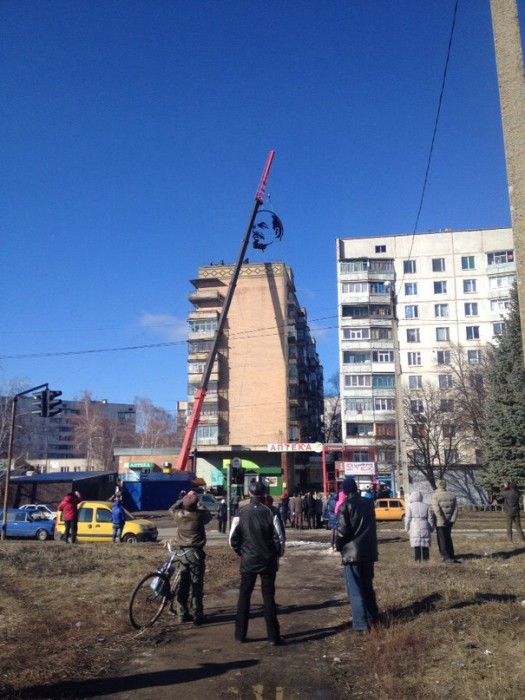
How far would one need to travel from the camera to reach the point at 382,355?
6372cm

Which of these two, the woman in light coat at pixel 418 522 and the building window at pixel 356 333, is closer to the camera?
the woman in light coat at pixel 418 522

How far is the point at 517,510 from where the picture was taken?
15812 millimetres

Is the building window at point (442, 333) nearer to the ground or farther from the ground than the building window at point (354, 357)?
farther from the ground

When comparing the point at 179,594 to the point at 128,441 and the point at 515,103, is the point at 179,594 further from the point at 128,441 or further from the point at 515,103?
the point at 128,441

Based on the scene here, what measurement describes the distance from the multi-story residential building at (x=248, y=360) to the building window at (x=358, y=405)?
7.01m

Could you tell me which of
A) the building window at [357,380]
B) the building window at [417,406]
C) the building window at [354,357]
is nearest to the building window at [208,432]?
the building window at [357,380]

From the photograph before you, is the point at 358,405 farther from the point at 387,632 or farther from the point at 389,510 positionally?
the point at 387,632

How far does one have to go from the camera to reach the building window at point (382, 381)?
207 feet

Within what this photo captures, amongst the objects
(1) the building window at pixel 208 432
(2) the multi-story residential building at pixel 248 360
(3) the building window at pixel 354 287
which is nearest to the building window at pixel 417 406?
(3) the building window at pixel 354 287

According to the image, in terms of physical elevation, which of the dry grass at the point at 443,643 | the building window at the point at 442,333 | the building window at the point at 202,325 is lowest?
the dry grass at the point at 443,643

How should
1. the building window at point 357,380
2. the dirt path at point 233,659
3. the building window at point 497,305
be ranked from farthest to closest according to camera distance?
1. the building window at point 357,380
2. the building window at point 497,305
3. the dirt path at point 233,659

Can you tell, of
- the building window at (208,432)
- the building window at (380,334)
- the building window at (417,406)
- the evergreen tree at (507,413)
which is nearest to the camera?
the evergreen tree at (507,413)

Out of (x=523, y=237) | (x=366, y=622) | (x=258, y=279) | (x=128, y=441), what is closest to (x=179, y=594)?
(x=366, y=622)

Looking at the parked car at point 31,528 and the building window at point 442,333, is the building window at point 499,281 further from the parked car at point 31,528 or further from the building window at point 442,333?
the parked car at point 31,528
